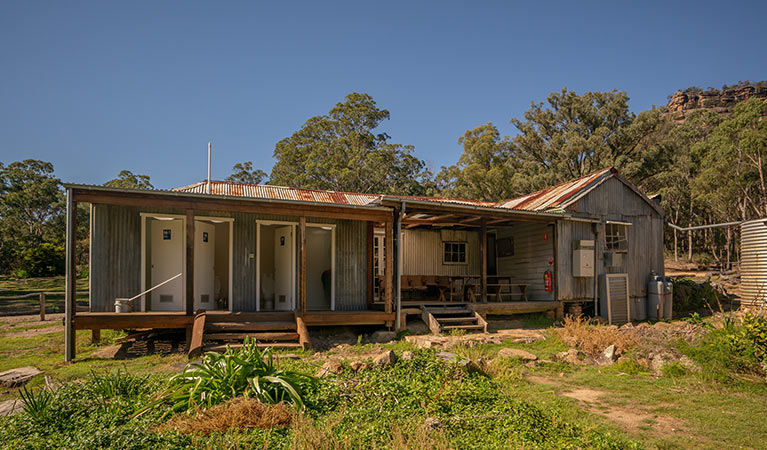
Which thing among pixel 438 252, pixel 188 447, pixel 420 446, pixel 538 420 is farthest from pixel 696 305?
pixel 188 447

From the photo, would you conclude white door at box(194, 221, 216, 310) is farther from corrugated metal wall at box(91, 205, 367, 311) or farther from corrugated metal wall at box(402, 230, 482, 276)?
corrugated metal wall at box(402, 230, 482, 276)

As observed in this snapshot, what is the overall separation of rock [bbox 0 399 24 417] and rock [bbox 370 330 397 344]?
6.89 metres

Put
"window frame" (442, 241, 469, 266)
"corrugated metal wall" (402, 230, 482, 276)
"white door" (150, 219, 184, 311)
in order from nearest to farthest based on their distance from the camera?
"white door" (150, 219, 184, 311)
"corrugated metal wall" (402, 230, 482, 276)
"window frame" (442, 241, 469, 266)

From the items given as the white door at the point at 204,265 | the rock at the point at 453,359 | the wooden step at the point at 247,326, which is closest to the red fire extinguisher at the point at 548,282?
the rock at the point at 453,359

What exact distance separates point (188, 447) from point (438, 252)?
13.2m

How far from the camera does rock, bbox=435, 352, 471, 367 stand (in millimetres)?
7244

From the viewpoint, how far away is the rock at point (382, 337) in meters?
11.5

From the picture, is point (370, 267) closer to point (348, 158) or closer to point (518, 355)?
point (518, 355)

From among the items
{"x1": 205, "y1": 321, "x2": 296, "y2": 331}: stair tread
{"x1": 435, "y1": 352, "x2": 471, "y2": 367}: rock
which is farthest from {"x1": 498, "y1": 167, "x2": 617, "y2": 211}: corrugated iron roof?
{"x1": 205, "y1": 321, "x2": 296, "y2": 331}: stair tread

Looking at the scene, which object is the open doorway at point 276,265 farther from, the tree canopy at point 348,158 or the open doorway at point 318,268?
the tree canopy at point 348,158

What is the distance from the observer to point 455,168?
35875mm

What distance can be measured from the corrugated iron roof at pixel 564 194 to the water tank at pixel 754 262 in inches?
160

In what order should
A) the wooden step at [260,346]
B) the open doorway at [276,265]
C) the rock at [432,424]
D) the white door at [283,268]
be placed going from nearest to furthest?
the rock at [432,424] < the wooden step at [260,346] < the open doorway at [276,265] < the white door at [283,268]

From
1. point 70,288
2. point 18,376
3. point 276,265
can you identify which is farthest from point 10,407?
point 276,265
